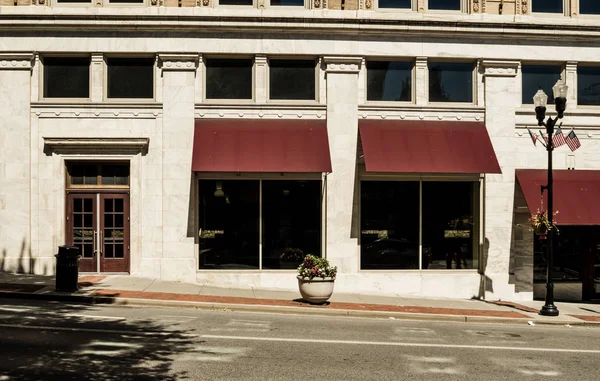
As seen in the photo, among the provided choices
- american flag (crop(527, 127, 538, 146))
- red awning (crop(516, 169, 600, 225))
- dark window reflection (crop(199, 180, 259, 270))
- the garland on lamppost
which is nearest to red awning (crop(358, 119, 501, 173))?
american flag (crop(527, 127, 538, 146))

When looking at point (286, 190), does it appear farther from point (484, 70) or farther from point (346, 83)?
point (484, 70)

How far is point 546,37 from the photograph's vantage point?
2031 cm

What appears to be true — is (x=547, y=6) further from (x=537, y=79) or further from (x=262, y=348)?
(x=262, y=348)

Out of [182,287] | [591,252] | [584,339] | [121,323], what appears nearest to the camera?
[121,323]

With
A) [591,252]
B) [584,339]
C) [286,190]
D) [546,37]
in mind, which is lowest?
[584,339]

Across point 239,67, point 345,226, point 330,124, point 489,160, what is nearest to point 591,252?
point 489,160

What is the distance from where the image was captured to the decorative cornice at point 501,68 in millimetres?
20234

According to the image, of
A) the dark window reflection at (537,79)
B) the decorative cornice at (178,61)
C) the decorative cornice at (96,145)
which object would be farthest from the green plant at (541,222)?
the decorative cornice at (96,145)

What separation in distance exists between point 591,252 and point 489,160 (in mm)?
5189

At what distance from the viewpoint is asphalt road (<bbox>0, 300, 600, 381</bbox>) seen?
9.38 metres

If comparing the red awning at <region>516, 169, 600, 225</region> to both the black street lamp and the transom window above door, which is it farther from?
the transom window above door

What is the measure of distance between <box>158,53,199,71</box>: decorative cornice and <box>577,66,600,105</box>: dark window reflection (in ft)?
41.9

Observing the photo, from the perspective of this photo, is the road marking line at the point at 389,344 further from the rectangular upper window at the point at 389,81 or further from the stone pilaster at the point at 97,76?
the stone pilaster at the point at 97,76

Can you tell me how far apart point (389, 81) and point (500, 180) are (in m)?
4.85
